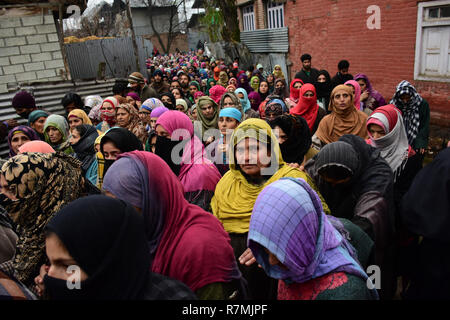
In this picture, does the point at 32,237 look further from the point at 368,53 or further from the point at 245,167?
the point at 368,53

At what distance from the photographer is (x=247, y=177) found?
2293 mm

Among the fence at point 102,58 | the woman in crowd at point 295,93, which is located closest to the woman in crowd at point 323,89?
the woman in crowd at point 295,93

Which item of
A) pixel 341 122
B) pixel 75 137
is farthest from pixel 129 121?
pixel 341 122

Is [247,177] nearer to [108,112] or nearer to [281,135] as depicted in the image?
[281,135]

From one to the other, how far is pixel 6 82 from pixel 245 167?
7884 mm

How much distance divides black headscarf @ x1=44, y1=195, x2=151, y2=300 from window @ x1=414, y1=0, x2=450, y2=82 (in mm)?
7135

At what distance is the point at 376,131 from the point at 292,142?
83 centimetres

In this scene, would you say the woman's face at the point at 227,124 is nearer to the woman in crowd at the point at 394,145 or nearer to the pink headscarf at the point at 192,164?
the pink headscarf at the point at 192,164

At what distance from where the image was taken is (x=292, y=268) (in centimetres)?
128

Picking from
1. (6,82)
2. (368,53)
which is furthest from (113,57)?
(368,53)

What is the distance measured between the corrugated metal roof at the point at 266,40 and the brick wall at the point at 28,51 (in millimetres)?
8261

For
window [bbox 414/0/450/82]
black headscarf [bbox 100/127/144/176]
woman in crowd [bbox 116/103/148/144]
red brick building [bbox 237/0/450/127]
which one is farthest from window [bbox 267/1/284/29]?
black headscarf [bbox 100/127/144/176]

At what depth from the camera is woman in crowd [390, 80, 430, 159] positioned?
13.2ft

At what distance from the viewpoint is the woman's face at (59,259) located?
3.50ft
